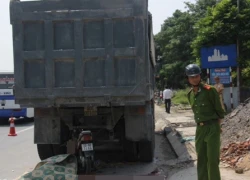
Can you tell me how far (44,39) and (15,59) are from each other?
2.06 ft

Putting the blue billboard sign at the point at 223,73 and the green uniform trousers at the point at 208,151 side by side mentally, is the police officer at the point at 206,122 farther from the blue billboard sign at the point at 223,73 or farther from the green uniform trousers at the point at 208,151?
the blue billboard sign at the point at 223,73

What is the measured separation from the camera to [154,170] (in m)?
7.52

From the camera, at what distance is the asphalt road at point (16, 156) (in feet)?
26.8

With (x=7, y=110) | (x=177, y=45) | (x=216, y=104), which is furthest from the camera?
(x=177, y=45)

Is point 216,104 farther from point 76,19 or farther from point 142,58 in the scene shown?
point 76,19

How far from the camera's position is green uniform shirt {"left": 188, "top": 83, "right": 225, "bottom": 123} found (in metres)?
5.18

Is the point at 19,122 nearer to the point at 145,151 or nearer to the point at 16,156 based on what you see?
the point at 16,156

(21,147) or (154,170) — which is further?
(21,147)

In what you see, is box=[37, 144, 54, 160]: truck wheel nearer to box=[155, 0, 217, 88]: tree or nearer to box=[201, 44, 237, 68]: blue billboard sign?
box=[201, 44, 237, 68]: blue billboard sign

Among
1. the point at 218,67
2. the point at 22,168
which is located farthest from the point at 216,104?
the point at 218,67

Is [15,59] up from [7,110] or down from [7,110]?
up

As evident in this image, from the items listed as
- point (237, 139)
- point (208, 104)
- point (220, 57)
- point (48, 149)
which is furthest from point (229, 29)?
point (208, 104)

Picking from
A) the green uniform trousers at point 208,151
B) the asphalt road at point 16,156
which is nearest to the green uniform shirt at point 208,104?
the green uniform trousers at point 208,151

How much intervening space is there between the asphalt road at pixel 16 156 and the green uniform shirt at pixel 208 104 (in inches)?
164
